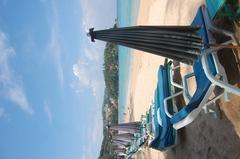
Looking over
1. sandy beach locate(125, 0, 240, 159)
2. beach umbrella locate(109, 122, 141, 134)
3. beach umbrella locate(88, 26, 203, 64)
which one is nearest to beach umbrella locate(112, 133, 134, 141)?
beach umbrella locate(109, 122, 141, 134)

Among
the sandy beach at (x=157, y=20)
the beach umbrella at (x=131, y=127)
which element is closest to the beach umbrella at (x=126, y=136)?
the beach umbrella at (x=131, y=127)

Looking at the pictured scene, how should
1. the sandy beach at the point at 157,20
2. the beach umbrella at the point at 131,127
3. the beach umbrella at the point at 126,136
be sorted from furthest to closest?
the beach umbrella at the point at 126,136 < the beach umbrella at the point at 131,127 < the sandy beach at the point at 157,20

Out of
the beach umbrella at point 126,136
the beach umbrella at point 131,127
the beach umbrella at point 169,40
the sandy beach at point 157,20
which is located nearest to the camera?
the beach umbrella at point 169,40

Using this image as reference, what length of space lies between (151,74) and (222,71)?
1014cm

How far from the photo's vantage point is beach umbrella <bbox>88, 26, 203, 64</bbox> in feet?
15.2

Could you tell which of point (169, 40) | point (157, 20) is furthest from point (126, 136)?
point (169, 40)

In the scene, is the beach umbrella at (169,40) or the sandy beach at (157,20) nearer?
the beach umbrella at (169,40)

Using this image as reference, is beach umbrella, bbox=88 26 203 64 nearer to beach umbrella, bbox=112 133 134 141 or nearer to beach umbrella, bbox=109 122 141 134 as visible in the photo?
beach umbrella, bbox=109 122 141 134

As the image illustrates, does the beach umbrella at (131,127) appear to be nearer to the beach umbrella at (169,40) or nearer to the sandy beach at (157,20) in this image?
the sandy beach at (157,20)

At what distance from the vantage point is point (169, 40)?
4734 millimetres

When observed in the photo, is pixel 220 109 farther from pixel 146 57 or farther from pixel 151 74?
pixel 146 57

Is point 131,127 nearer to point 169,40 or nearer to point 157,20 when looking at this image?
point 157,20

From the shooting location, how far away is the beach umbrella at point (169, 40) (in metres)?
4.63

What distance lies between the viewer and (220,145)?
5.56 m
